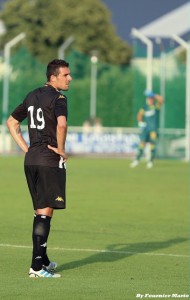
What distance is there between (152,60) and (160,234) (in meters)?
28.5

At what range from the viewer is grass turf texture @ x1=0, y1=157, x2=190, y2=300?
1130 centimetres

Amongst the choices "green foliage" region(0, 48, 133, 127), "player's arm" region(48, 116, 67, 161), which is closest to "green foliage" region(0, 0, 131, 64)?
"green foliage" region(0, 48, 133, 127)

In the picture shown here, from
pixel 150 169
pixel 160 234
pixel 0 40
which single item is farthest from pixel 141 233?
pixel 0 40

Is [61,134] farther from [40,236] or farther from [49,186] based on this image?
[40,236]

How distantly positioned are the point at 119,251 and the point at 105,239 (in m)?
1.49

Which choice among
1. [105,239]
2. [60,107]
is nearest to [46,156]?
[60,107]

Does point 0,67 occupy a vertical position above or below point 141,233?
above

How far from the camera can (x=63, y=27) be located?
71.4 metres

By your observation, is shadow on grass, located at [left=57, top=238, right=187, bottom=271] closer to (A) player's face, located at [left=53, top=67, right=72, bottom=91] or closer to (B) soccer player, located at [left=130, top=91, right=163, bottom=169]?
(A) player's face, located at [left=53, top=67, right=72, bottom=91]

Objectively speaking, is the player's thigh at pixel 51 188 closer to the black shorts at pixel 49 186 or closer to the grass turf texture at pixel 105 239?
the black shorts at pixel 49 186

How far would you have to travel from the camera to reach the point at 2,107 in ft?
152

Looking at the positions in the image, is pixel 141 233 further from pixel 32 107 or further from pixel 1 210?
pixel 32 107

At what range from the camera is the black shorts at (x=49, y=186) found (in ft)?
39.3

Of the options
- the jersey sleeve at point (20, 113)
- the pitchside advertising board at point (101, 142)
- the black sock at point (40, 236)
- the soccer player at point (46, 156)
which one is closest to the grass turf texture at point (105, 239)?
the black sock at point (40, 236)
